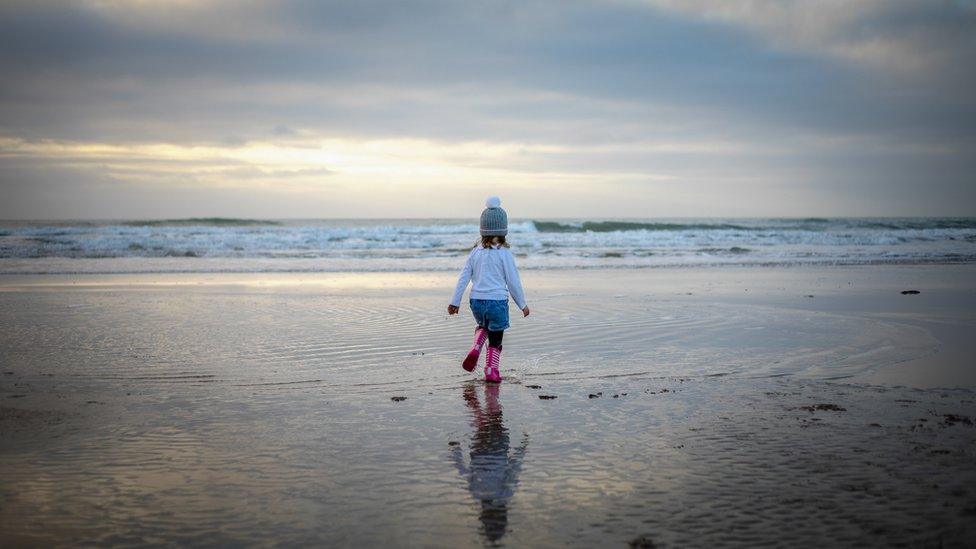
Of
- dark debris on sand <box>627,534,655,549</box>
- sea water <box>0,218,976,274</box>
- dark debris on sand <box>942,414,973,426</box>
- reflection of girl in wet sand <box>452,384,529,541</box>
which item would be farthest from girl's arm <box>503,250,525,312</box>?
sea water <box>0,218,976,274</box>

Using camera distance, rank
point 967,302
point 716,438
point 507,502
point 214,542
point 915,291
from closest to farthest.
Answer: point 214,542, point 507,502, point 716,438, point 967,302, point 915,291

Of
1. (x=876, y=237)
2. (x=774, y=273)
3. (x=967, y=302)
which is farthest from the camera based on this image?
(x=876, y=237)

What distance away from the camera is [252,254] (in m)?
31.0

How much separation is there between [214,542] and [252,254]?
28.7 meters

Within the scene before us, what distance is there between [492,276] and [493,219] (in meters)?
0.60

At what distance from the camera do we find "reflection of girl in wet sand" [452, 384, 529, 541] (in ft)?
13.0

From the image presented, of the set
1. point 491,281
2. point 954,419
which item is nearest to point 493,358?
point 491,281

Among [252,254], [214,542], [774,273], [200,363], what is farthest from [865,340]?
[252,254]

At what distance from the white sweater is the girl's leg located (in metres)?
0.42

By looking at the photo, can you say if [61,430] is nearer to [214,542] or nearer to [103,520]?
[103,520]

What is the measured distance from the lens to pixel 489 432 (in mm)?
5594

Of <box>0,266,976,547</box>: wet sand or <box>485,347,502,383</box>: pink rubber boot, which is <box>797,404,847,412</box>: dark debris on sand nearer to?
<box>0,266,976,547</box>: wet sand

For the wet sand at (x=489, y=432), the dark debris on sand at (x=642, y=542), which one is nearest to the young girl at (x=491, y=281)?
the wet sand at (x=489, y=432)

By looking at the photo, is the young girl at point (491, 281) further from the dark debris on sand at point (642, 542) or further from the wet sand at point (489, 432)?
the dark debris on sand at point (642, 542)
